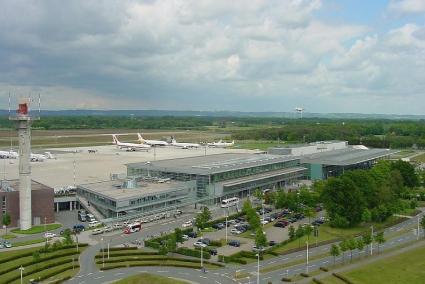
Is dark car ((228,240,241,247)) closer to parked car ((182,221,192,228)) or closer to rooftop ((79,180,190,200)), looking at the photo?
parked car ((182,221,192,228))

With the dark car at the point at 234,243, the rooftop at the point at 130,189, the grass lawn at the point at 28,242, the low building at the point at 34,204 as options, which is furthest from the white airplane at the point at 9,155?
the dark car at the point at 234,243

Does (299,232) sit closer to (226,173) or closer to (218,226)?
(218,226)

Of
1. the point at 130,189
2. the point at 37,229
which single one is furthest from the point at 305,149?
the point at 37,229

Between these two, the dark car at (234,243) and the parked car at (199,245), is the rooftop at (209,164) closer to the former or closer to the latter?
the dark car at (234,243)

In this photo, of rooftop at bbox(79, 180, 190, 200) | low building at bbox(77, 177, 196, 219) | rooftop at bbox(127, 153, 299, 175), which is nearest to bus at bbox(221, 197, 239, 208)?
low building at bbox(77, 177, 196, 219)

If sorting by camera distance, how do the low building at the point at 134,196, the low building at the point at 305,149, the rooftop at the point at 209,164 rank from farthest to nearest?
the low building at the point at 305,149, the rooftop at the point at 209,164, the low building at the point at 134,196

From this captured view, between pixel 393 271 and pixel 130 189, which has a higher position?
pixel 130 189

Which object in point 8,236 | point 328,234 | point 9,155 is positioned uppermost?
point 9,155
